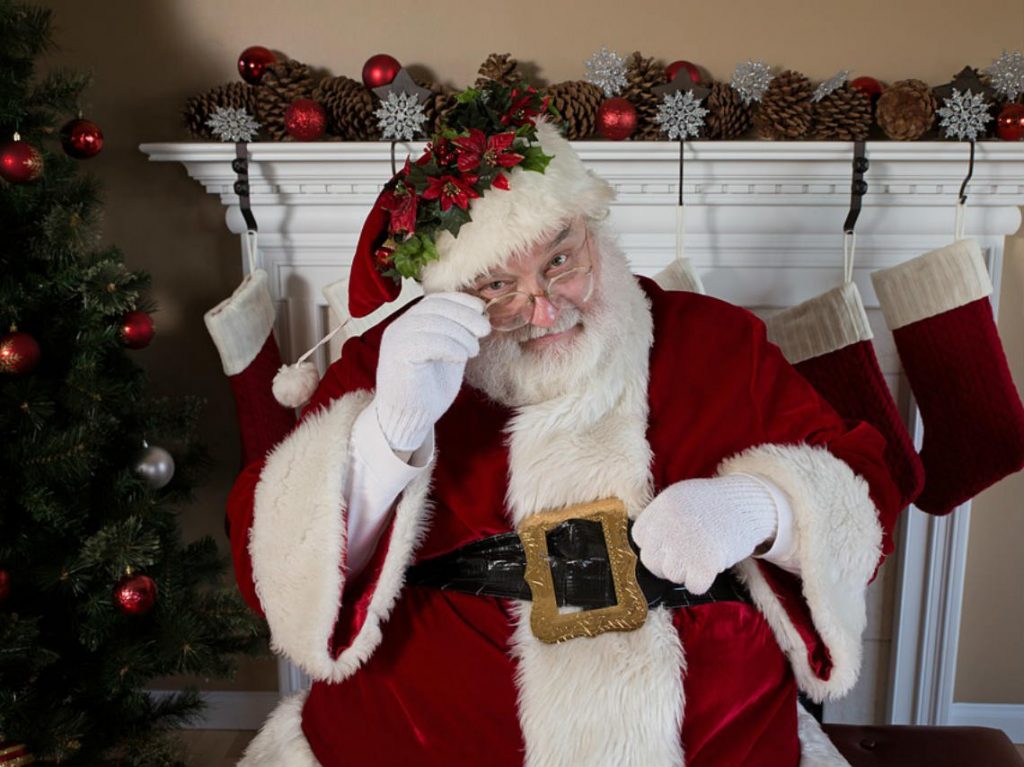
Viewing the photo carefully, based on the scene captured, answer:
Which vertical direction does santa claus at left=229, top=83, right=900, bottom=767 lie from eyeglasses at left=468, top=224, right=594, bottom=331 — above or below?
below

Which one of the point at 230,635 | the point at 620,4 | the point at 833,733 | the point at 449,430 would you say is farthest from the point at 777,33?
the point at 230,635

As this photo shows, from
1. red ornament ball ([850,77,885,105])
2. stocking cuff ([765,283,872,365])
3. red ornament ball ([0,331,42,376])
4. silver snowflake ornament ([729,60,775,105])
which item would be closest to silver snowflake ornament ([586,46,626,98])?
silver snowflake ornament ([729,60,775,105])

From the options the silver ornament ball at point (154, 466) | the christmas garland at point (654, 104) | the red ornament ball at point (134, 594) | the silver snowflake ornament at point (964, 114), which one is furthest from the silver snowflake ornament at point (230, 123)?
the silver snowflake ornament at point (964, 114)

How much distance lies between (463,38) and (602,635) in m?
1.21

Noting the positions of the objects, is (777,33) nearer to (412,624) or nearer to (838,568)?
(838,568)

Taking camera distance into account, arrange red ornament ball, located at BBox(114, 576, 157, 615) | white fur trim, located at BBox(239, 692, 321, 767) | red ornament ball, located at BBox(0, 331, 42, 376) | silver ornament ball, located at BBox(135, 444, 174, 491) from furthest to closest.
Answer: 1. silver ornament ball, located at BBox(135, 444, 174, 491)
2. red ornament ball, located at BBox(114, 576, 157, 615)
3. red ornament ball, located at BBox(0, 331, 42, 376)
4. white fur trim, located at BBox(239, 692, 321, 767)

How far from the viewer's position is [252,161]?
179 centimetres

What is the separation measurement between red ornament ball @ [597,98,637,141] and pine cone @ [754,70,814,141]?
0.25 m

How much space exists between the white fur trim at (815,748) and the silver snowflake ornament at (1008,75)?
121 centimetres

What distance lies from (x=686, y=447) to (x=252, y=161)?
104 cm

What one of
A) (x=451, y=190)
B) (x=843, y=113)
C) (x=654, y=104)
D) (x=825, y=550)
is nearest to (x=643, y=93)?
(x=654, y=104)

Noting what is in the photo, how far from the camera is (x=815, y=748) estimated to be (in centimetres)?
136

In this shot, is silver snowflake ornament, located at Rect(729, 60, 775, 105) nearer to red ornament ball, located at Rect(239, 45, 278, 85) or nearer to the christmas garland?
the christmas garland

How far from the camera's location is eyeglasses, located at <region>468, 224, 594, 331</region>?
1243 millimetres
